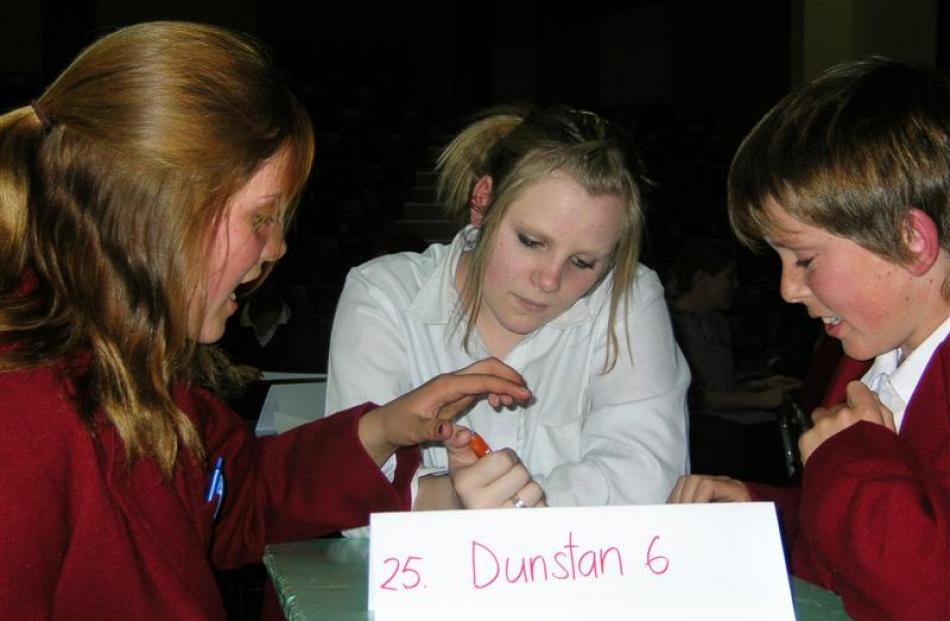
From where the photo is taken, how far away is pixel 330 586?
0.98 m

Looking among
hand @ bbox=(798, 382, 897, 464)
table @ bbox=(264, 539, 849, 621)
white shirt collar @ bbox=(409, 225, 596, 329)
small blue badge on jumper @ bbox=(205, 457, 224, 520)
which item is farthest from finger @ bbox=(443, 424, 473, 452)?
white shirt collar @ bbox=(409, 225, 596, 329)

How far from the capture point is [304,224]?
21.4 feet

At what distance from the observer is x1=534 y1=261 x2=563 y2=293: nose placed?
60.0 inches

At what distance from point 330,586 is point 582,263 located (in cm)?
72

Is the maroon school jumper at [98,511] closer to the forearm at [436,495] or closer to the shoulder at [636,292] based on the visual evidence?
the forearm at [436,495]

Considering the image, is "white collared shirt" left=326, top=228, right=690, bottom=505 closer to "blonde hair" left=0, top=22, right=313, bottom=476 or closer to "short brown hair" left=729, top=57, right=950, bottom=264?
"short brown hair" left=729, top=57, right=950, bottom=264

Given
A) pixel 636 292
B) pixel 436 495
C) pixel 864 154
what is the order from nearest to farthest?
pixel 864 154, pixel 436 495, pixel 636 292

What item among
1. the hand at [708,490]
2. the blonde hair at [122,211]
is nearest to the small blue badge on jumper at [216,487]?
the blonde hair at [122,211]

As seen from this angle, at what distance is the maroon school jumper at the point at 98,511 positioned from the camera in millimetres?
794

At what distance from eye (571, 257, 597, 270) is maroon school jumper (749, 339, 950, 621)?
2.03 ft

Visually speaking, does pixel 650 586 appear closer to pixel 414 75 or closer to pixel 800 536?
pixel 800 536

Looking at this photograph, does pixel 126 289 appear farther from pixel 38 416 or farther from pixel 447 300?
pixel 447 300

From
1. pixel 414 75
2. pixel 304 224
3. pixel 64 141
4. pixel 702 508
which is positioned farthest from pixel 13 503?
pixel 414 75

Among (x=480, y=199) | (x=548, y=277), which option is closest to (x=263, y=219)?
(x=548, y=277)
